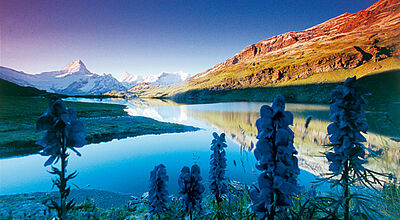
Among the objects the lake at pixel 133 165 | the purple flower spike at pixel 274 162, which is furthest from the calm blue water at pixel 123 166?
the purple flower spike at pixel 274 162

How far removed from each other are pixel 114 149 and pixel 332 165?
2231 centimetres

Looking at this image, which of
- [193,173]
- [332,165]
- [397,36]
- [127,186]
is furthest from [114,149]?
[397,36]

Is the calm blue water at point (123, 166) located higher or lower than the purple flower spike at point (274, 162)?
lower

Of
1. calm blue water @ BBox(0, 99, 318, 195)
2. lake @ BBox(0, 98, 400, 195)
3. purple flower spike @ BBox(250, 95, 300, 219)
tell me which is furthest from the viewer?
calm blue water @ BBox(0, 99, 318, 195)

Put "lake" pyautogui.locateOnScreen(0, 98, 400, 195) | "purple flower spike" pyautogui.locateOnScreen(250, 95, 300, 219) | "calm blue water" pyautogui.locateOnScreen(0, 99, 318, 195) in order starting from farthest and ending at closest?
"calm blue water" pyautogui.locateOnScreen(0, 99, 318, 195) < "lake" pyautogui.locateOnScreen(0, 98, 400, 195) < "purple flower spike" pyautogui.locateOnScreen(250, 95, 300, 219)

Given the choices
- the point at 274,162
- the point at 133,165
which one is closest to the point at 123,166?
the point at 133,165

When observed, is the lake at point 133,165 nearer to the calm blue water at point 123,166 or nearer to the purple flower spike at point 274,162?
the calm blue water at point 123,166

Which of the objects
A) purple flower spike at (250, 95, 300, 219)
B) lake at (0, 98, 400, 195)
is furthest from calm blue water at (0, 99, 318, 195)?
purple flower spike at (250, 95, 300, 219)

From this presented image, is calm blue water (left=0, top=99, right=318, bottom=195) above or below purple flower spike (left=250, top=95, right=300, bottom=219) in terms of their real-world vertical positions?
below

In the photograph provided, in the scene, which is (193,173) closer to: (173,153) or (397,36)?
(173,153)

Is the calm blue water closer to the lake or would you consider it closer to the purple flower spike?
the lake

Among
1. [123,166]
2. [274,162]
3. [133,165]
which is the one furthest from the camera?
[133,165]

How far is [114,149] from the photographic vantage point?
20.4m

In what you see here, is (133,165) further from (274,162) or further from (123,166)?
(274,162)
